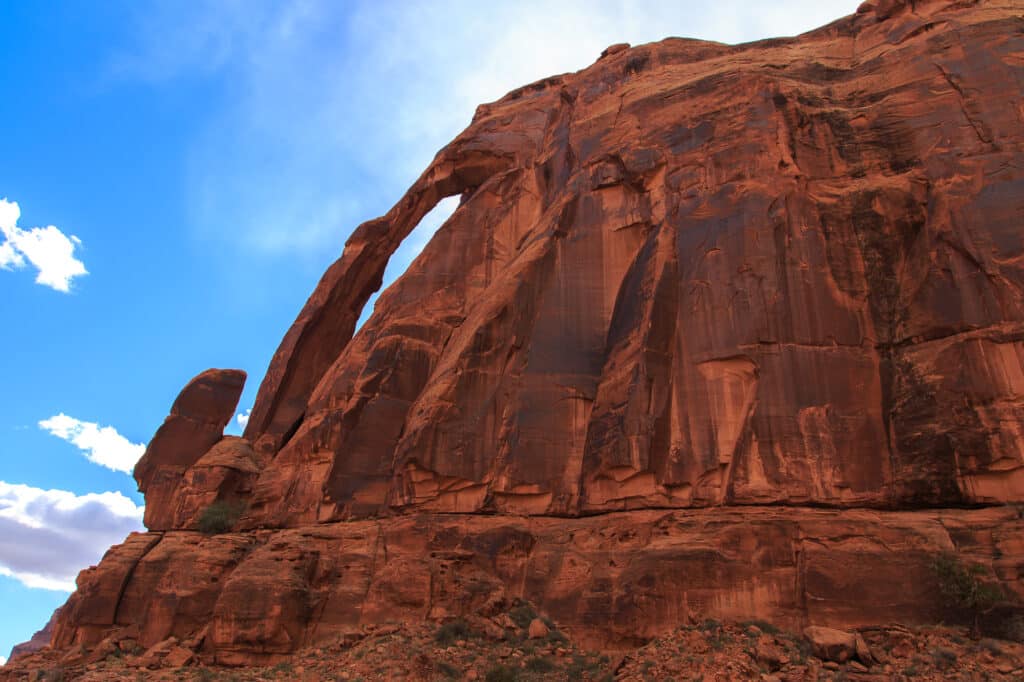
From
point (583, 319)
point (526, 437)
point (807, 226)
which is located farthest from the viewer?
point (583, 319)

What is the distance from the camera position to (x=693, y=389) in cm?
2023

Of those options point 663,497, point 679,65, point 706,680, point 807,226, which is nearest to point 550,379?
point 663,497

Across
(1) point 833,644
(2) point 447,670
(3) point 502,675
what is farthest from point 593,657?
(1) point 833,644

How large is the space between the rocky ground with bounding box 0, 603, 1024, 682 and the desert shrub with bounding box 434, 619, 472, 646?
0.03 meters

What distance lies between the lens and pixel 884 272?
20.3 m

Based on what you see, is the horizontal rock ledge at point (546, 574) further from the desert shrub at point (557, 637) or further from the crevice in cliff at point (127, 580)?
the desert shrub at point (557, 637)

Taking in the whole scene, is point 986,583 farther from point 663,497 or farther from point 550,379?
point 550,379

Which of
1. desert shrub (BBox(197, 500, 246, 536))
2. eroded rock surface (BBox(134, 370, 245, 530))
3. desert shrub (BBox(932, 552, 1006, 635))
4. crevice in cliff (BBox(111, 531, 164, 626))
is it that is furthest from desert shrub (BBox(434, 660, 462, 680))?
eroded rock surface (BBox(134, 370, 245, 530))

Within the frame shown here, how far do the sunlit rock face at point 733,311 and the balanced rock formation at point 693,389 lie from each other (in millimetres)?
83

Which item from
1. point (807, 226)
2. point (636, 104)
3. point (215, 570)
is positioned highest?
point (636, 104)

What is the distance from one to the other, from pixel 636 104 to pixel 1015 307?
563 inches

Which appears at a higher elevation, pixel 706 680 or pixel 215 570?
pixel 215 570

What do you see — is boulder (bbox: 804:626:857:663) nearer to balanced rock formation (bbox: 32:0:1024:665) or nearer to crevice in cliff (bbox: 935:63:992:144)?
balanced rock formation (bbox: 32:0:1024:665)

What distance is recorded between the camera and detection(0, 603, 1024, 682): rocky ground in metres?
14.6
